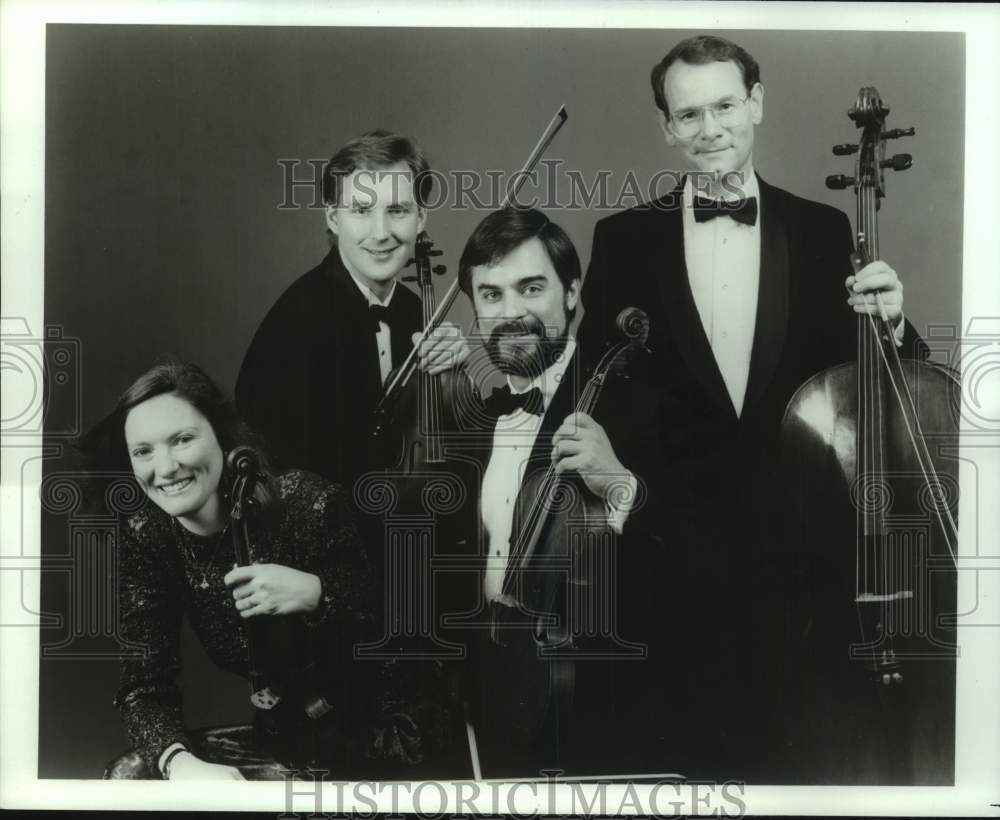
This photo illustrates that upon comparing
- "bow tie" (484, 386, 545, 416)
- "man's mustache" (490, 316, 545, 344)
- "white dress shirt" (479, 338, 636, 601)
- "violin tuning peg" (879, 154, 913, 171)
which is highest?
"violin tuning peg" (879, 154, 913, 171)

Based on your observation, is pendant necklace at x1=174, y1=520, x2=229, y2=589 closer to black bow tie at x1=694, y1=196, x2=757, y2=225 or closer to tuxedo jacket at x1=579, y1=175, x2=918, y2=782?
tuxedo jacket at x1=579, y1=175, x2=918, y2=782

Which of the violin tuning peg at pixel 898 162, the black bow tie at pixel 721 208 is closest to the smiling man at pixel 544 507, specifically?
the black bow tie at pixel 721 208

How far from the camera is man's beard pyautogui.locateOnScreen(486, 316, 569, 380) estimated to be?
3.36 m

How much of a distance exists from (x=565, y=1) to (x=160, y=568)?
246 cm

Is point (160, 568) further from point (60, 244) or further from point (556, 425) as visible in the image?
point (556, 425)

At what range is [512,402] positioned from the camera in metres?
3.37

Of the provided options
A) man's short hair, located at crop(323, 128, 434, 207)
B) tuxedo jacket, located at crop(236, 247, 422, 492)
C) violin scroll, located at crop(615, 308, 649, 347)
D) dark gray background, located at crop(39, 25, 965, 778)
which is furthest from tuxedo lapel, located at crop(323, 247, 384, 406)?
violin scroll, located at crop(615, 308, 649, 347)

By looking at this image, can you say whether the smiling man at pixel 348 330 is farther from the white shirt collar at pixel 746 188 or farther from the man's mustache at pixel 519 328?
the white shirt collar at pixel 746 188

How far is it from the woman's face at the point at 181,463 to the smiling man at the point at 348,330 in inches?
7.2

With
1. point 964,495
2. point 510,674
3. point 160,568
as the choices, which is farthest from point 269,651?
point 964,495

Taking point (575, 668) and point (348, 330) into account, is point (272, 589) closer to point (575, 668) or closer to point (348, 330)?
point (348, 330)

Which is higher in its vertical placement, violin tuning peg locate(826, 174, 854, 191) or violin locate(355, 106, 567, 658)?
violin tuning peg locate(826, 174, 854, 191)

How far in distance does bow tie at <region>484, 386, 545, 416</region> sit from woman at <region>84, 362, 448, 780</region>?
2.05 ft

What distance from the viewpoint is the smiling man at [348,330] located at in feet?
11.1
